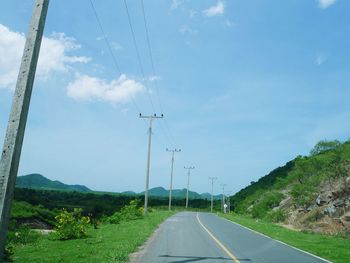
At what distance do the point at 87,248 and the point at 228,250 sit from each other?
5319 mm

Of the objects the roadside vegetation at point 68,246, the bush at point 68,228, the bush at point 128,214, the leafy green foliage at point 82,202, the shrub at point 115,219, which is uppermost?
the leafy green foliage at point 82,202

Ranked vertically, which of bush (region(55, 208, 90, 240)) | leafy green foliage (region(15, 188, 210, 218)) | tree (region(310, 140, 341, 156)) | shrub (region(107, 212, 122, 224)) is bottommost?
bush (region(55, 208, 90, 240))

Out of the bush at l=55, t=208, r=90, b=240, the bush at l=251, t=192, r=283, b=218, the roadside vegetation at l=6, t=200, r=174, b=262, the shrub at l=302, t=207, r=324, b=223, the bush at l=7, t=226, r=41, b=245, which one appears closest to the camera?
the roadside vegetation at l=6, t=200, r=174, b=262

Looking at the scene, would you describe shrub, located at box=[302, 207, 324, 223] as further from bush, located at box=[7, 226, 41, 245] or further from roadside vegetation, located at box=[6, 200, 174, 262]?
bush, located at box=[7, 226, 41, 245]

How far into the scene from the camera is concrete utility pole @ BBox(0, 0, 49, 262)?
7.99m

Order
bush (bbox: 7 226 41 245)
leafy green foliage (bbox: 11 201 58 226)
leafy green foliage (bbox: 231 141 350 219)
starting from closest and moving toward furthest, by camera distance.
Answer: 1. bush (bbox: 7 226 41 245)
2. leafy green foliage (bbox: 11 201 58 226)
3. leafy green foliage (bbox: 231 141 350 219)

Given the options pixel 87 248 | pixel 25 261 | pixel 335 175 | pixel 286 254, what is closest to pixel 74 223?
pixel 87 248

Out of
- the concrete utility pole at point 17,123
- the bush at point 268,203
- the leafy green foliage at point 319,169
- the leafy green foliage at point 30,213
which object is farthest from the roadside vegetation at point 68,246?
the bush at point 268,203

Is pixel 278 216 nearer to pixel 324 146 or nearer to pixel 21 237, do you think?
pixel 324 146

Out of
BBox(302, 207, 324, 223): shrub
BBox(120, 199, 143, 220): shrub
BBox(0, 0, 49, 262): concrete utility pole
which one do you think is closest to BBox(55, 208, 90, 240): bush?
BBox(0, 0, 49, 262): concrete utility pole

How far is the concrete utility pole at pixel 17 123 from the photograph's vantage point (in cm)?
799

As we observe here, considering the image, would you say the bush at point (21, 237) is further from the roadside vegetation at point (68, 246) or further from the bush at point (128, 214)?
the bush at point (128, 214)

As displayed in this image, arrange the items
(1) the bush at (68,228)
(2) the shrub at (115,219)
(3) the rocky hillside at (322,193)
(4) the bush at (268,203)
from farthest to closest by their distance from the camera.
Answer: (4) the bush at (268,203) → (2) the shrub at (115,219) → (3) the rocky hillside at (322,193) → (1) the bush at (68,228)

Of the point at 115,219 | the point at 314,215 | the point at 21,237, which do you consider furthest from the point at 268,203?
the point at 21,237
